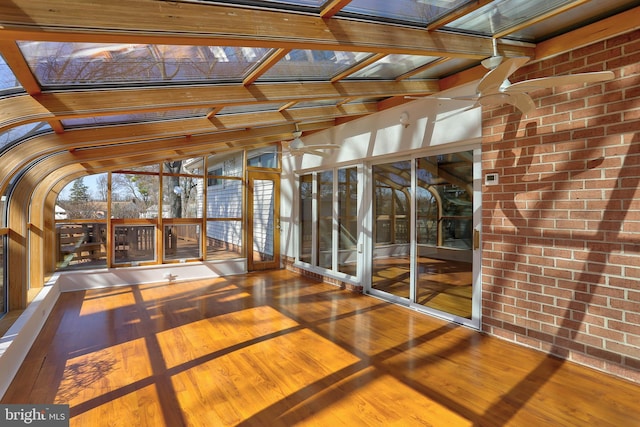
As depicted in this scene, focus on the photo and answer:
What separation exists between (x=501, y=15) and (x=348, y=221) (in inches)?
168

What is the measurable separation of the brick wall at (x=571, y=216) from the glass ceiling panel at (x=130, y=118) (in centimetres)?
349

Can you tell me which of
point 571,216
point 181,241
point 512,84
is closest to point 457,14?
point 512,84

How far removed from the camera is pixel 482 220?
4199 millimetres

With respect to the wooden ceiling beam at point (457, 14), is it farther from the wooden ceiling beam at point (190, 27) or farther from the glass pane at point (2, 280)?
the glass pane at point (2, 280)

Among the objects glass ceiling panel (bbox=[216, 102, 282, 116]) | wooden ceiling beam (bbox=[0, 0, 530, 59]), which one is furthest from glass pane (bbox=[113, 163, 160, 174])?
wooden ceiling beam (bbox=[0, 0, 530, 59])

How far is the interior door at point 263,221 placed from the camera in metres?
8.25

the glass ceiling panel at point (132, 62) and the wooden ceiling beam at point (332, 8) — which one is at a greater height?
the wooden ceiling beam at point (332, 8)

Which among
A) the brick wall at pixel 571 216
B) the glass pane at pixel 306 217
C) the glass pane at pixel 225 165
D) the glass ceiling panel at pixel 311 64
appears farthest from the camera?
the glass pane at pixel 225 165

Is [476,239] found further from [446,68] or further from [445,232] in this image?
[446,68]

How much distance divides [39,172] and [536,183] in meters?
5.82

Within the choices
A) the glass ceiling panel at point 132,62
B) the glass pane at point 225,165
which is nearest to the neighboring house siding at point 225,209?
the glass pane at point 225,165

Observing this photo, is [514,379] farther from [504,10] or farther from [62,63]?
[62,63]

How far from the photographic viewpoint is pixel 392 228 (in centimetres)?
557

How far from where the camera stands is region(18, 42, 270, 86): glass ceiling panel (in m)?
2.10
